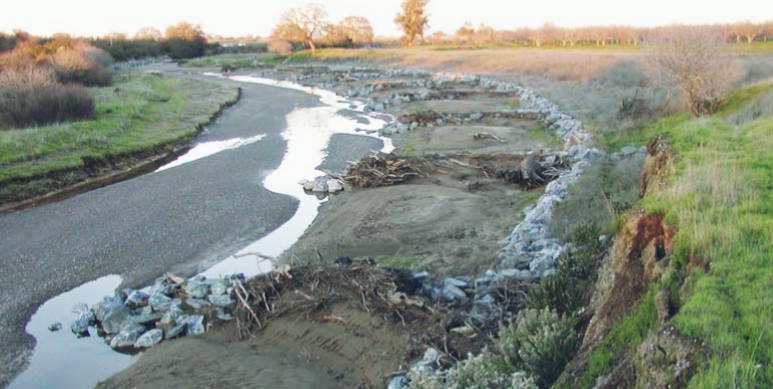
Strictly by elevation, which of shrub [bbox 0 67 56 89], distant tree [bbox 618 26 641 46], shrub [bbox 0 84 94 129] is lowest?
shrub [bbox 0 84 94 129]

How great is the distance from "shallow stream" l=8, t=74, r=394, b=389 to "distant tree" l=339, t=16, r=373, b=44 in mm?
80746

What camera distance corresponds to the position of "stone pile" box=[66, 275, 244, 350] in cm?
930

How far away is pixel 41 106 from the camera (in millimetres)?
25906

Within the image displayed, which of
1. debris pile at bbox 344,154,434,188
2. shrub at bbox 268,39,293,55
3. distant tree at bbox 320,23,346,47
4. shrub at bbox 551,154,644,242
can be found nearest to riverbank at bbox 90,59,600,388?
shrub at bbox 551,154,644,242

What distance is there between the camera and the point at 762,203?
686 cm

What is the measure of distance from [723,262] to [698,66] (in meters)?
17.0

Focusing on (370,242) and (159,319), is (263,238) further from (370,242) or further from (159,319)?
(159,319)

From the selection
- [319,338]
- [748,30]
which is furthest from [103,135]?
[748,30]

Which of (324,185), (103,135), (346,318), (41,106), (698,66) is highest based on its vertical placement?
(698,66)

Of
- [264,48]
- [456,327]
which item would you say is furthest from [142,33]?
[456,327]

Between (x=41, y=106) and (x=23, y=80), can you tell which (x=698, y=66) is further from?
(x=23, y=80)

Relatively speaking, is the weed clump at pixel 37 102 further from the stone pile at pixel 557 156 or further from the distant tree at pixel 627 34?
the distant tree at pixel 627 34

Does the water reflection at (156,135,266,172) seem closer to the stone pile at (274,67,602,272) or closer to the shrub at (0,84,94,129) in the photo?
the shrub at (0,84,94,129)

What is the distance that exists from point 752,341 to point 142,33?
12850 cm
